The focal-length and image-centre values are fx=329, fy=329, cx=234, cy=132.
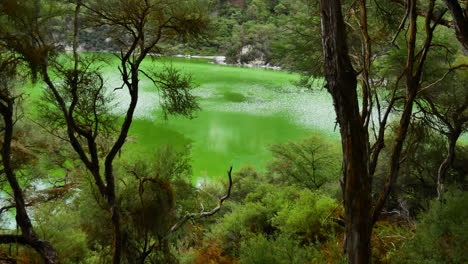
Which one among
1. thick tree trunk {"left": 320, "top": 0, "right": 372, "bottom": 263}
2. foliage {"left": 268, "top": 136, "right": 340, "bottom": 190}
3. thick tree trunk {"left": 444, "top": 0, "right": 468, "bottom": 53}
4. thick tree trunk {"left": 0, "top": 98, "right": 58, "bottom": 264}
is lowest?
foliage {"left": 268, "top": 136, "right": 340, "bottom": 190}

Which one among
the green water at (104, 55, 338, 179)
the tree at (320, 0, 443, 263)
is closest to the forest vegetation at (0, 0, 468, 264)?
the tree at (320, 0, 443, 263)

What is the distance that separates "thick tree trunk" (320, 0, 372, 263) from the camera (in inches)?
53.5

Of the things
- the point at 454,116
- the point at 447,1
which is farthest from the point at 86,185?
the point at 454,116

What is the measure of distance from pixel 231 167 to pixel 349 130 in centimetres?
221

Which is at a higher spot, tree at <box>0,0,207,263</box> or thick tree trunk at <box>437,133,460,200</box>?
tree at <box>0,0,207,263</box>

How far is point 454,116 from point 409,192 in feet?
6.86

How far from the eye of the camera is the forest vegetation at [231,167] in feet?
5.24

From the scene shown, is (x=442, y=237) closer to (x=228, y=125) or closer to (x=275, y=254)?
(x=275, y=254)

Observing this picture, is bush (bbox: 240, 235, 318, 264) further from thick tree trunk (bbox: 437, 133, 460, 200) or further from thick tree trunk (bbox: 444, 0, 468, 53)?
thick tree trunk (bbox: 444, 0, 468, 53)

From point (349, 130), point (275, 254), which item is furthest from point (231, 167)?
point (349, 130)

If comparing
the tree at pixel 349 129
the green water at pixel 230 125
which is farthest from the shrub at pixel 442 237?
the green water at pixel 230 125

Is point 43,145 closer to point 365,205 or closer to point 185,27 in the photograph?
point 185,27

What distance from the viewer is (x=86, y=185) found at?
4.76 m

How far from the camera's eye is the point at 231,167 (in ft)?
11.5
